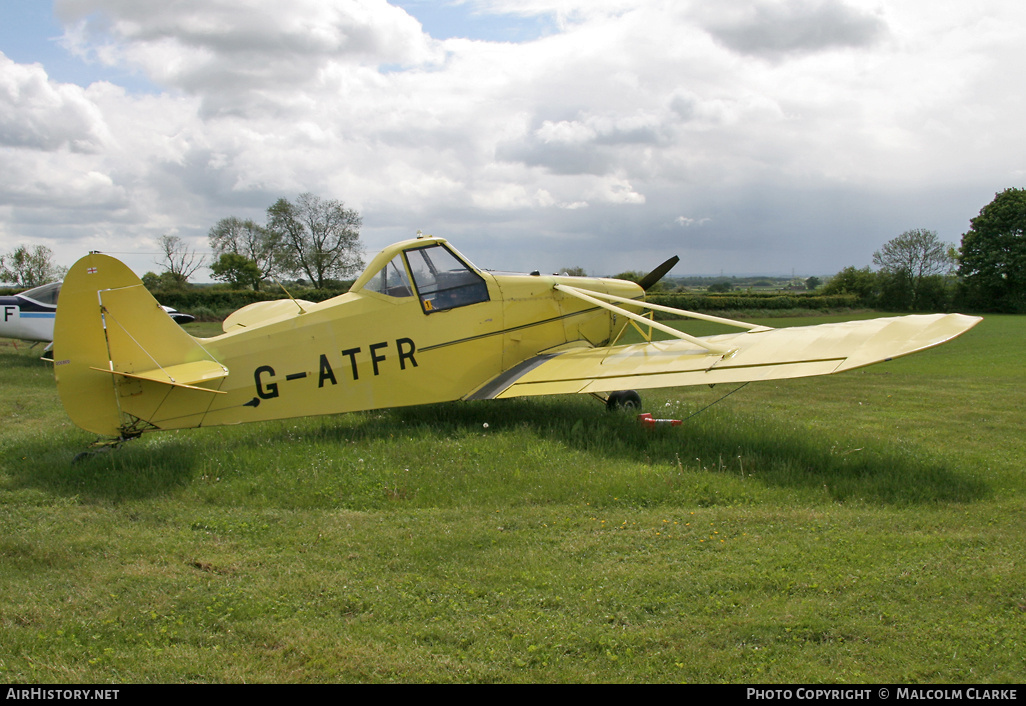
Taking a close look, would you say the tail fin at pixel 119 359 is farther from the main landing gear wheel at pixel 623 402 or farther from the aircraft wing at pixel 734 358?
the main landing gear wheel at pixel 623 402

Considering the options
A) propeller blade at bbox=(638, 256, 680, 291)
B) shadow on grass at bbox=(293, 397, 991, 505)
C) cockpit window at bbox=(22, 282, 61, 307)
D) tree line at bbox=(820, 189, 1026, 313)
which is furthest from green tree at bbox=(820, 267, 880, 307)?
cockpit window at bbox=(22, 282, 61, 307)

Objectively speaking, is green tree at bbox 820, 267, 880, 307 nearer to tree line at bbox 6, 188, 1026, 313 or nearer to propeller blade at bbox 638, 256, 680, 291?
tree line at bbox 6, 188, 1026, 313

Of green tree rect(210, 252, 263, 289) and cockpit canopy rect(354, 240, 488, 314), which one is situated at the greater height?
green tree rect(210, 252, 263, 289)

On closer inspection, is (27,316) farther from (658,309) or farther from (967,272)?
(967,272)

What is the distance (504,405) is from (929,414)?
6.70 m

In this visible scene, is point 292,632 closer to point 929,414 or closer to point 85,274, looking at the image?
point 85,274

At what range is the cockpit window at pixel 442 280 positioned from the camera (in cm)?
812

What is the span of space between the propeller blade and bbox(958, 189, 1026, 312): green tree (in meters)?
50.9

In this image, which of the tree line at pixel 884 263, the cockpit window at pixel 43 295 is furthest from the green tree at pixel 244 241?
the cockpit window at pixel 43 295

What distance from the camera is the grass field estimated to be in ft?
10.9

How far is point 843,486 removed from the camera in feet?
19.4

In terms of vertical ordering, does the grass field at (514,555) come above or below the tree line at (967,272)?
below

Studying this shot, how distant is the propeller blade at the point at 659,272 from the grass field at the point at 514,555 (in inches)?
157

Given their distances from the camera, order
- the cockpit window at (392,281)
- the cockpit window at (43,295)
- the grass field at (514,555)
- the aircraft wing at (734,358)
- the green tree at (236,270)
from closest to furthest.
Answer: the grass field at (514,555) < the aircraft wing at (734,358) < the cockpit window at (392,281) < the cockpit window at (43,295) < the green tree at (236,270)
